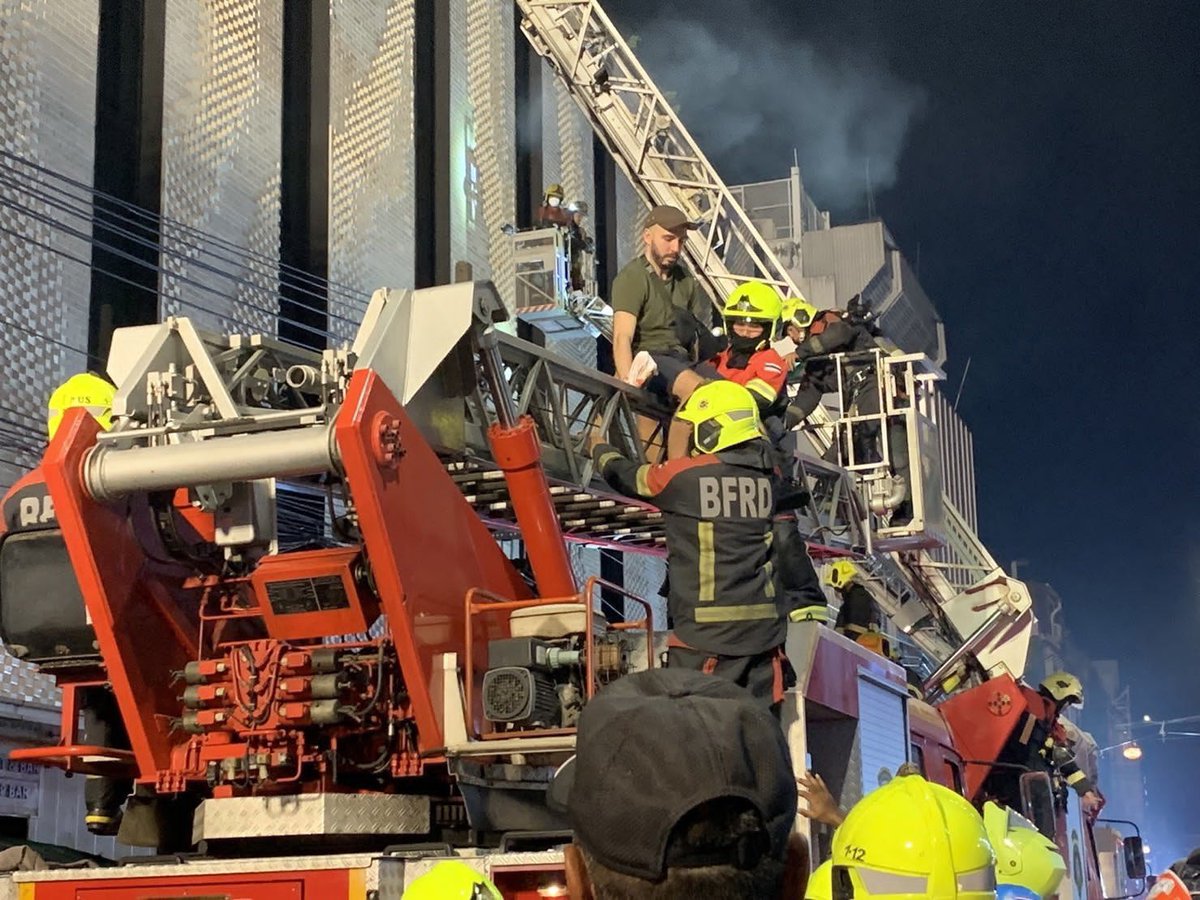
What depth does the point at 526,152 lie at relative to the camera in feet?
57.0

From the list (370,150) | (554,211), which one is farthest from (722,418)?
(554,211)

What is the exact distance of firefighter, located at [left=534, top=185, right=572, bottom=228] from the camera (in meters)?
15.3

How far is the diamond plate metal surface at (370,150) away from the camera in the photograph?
13.0m

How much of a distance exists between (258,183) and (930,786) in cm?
921

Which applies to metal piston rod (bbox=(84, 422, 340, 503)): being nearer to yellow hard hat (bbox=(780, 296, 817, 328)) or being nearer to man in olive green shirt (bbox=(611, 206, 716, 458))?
man in olive green shirt (bbox=(611, 206, 716, 458))

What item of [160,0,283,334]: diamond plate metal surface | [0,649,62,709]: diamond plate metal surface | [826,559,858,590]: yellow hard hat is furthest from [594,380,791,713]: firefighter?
[160,0,283,334]: diamond plate metal surface

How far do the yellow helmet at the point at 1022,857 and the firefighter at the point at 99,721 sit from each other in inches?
131

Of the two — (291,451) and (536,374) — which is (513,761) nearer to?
(291,451)

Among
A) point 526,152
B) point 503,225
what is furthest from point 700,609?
point 526,152

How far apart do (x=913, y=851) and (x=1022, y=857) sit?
170 cm

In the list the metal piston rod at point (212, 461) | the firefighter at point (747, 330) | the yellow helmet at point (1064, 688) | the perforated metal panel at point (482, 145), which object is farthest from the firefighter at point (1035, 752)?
the perforated metal panel at point (482, 145)

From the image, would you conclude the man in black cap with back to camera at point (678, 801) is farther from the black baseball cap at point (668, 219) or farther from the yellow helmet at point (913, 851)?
the black baseball cap at point (668, 219)

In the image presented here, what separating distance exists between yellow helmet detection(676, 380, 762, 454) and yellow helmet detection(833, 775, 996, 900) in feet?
9.39

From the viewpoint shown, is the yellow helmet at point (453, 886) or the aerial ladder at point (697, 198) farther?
the aerial ladder at point (697, 198)
